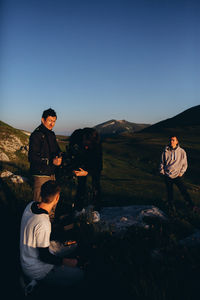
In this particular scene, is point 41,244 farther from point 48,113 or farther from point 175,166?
point 175,166

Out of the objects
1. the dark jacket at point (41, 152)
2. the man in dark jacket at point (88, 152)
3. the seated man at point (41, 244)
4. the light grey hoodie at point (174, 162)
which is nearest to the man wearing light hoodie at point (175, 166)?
the light grey hoodie at point (174, 162)

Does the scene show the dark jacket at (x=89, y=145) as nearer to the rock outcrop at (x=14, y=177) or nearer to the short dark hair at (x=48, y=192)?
the short dark hair at (x=48, y=192)

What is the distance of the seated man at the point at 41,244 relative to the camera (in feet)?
10.2

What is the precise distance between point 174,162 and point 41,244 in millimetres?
5848

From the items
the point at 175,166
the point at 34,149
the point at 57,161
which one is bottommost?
the point at 175,166

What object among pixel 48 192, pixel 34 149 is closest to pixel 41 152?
pixel 34 149

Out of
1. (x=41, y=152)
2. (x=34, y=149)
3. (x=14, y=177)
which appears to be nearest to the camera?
(x=34, y=149)

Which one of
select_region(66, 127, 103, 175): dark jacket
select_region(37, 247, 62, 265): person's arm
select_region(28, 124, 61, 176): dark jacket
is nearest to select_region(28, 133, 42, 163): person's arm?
select_region(28, 124, 61, 176): dark jacket

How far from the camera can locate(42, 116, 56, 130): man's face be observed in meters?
5.22

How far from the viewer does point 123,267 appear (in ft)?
12.2

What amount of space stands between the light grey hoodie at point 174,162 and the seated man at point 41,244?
17.7 feet

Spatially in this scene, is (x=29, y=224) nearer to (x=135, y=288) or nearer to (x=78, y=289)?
(x=78, y=289)

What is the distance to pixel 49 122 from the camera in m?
5.27

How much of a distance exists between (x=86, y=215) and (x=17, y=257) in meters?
1.95
